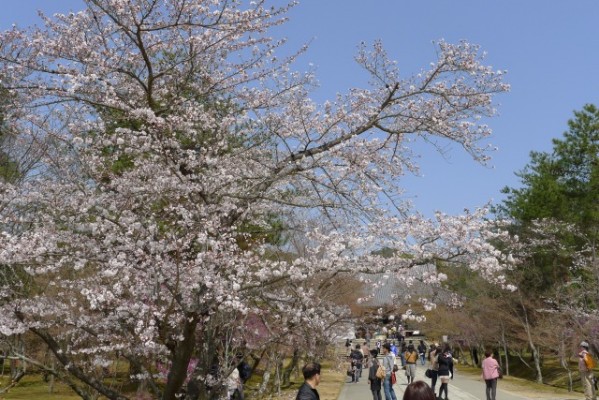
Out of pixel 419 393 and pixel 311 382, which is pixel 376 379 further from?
pixel 419 393

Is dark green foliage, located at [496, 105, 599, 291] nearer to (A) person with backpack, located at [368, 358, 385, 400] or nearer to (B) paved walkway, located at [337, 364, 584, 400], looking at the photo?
(B) paved walkway, located at [337, 364, 584, 400]

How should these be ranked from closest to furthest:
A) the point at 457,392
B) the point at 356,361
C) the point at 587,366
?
the point at 587,366
the point at 457,392
the point at 356,361

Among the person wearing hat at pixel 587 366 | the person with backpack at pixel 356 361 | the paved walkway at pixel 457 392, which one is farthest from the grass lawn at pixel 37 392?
the person wearing hat at pixel 587 366

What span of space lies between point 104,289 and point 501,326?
26153 millimetres

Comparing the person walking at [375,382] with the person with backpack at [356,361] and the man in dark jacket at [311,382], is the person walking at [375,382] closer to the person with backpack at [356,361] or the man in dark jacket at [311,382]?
the person with backpack at [356,361]

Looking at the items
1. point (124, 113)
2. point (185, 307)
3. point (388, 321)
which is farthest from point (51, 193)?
point (388, 321)

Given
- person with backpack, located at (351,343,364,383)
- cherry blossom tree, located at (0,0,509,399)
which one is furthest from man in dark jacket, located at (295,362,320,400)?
person with backpack, located at (351,343,364,383)

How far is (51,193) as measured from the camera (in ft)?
24.2

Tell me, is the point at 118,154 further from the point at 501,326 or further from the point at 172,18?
the point at 501,326

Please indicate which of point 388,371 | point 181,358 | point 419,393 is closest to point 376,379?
point 388,371

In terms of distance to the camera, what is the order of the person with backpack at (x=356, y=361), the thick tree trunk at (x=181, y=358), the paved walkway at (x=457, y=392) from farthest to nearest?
1. the person with backpack at (x=356, y=361)
2. the paved walkway at (x=457, y=392)
3. the thick tree trunk at (x=181, y=358)

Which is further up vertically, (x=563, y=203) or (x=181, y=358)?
(x=563, y=203)

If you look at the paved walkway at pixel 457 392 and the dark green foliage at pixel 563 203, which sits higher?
the dark green foliage at pixel 563 203

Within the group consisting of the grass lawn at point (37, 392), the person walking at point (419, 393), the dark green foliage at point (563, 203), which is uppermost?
the dark green foliage at point (563, 203)
